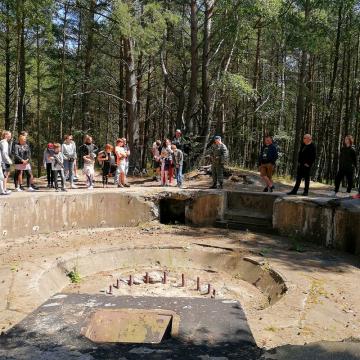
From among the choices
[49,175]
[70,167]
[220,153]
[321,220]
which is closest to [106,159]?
[70,167]

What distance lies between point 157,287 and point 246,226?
4.87 meters

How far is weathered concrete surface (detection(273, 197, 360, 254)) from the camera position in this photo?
35.3 feet

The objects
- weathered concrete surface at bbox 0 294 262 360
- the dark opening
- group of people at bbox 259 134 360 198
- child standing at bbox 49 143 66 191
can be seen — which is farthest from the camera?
the dark opening

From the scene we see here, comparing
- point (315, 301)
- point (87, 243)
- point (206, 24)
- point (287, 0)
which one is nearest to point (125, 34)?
point (206, 24)

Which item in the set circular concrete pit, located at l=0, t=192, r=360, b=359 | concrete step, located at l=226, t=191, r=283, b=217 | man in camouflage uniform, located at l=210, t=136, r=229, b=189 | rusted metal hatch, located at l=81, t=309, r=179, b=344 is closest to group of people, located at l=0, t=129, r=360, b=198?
man in camouflage uniform, located at l=210, t=136, r=229, b=189

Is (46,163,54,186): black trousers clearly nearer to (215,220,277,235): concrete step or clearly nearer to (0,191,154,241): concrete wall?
(0,191,154,241): concrete wall

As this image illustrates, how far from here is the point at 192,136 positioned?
1947 cm

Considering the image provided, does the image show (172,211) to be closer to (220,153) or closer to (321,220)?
(220,153)

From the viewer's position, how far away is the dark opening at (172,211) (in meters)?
14.2

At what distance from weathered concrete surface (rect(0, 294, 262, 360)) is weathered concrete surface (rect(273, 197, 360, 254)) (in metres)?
8.07

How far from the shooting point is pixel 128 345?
264cm

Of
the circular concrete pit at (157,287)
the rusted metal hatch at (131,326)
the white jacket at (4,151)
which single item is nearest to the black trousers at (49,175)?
the circular concrete pit at (157,287)

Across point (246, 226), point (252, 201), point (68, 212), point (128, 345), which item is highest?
point (128, 345)

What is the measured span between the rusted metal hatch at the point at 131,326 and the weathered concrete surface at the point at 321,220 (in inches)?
330
